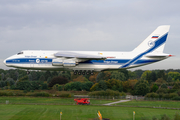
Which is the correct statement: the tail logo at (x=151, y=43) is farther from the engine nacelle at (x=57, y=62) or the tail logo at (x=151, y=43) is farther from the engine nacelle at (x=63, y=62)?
the engine nacelle at (x=57, y=62)

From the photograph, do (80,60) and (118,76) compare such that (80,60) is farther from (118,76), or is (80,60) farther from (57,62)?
(118,76)

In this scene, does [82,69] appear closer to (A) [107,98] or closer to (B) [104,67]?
(B) [104,67]

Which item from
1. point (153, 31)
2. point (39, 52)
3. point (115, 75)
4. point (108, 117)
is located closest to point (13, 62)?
point (39, 52)

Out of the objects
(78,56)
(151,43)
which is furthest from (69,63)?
(151,43)

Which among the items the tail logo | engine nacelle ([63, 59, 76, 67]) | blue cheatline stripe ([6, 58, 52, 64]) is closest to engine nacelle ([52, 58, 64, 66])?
engine nacelle ([63, 59, 76, 67])

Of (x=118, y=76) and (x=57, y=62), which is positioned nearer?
(x=57, y=62)

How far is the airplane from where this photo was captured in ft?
131

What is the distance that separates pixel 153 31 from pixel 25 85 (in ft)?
189

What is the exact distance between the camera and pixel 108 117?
137 feet

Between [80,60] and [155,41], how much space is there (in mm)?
15039

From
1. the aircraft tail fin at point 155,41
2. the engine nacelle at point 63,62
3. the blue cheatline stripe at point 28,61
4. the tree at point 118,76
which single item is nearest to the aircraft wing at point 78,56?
the engine nacelle at point 63,62

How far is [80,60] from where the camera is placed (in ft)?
133

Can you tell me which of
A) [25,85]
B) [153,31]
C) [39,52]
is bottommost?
[25,85]

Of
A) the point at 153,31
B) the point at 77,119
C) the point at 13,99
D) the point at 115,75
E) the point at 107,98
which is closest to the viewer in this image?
the point at 77,119
